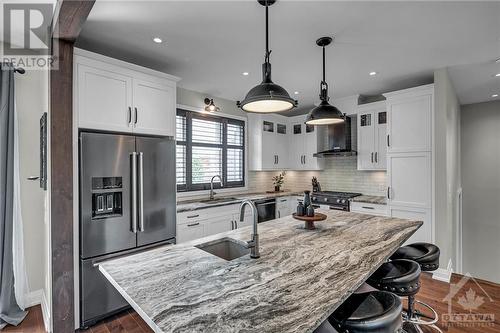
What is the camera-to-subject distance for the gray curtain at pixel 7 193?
241 centimetres

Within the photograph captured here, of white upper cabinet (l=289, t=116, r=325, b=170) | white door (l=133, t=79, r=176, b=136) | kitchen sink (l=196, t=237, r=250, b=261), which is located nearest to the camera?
kitchen sink (l=196, t=237, r=250, b=261)

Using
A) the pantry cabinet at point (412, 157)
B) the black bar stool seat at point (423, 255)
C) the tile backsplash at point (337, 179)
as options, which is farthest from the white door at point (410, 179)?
the black bar stool seat at point (423, 255)

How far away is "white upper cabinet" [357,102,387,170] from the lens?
4152 millimetres

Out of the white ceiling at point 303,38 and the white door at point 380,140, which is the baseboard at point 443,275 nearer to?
the white door at point 380,140

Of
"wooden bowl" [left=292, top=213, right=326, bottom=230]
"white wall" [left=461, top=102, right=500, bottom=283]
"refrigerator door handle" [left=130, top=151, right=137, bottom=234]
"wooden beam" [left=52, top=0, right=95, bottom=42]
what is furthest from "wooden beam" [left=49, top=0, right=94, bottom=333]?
"white wall" [left=461, top=102, right=500, bottom=283]

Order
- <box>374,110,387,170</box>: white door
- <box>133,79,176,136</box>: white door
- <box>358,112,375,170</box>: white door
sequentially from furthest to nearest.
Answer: <box>358,112,375,170</box>: white door → <box>374,110,387,170</box>: white door → <box>133,79,176,136</box>: white door

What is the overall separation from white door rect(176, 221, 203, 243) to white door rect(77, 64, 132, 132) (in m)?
1.35

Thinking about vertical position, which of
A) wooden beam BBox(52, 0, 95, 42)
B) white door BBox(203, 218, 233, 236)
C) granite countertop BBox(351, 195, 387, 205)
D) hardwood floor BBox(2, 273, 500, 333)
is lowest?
hardwood floor BBox(2, 273, 500, 333)

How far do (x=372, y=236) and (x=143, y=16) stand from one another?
2.63 m

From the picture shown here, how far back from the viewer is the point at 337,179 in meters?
5.09

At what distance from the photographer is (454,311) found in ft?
8.32

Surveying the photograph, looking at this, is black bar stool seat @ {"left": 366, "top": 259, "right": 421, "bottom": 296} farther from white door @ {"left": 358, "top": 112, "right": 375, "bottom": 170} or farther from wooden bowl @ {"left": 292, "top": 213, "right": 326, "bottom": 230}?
white door @ {"left": 358, "top": 112, "right": 375, "bottom": 170}

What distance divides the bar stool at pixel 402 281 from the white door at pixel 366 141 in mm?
2579

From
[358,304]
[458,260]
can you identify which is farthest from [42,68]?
[458,260]
